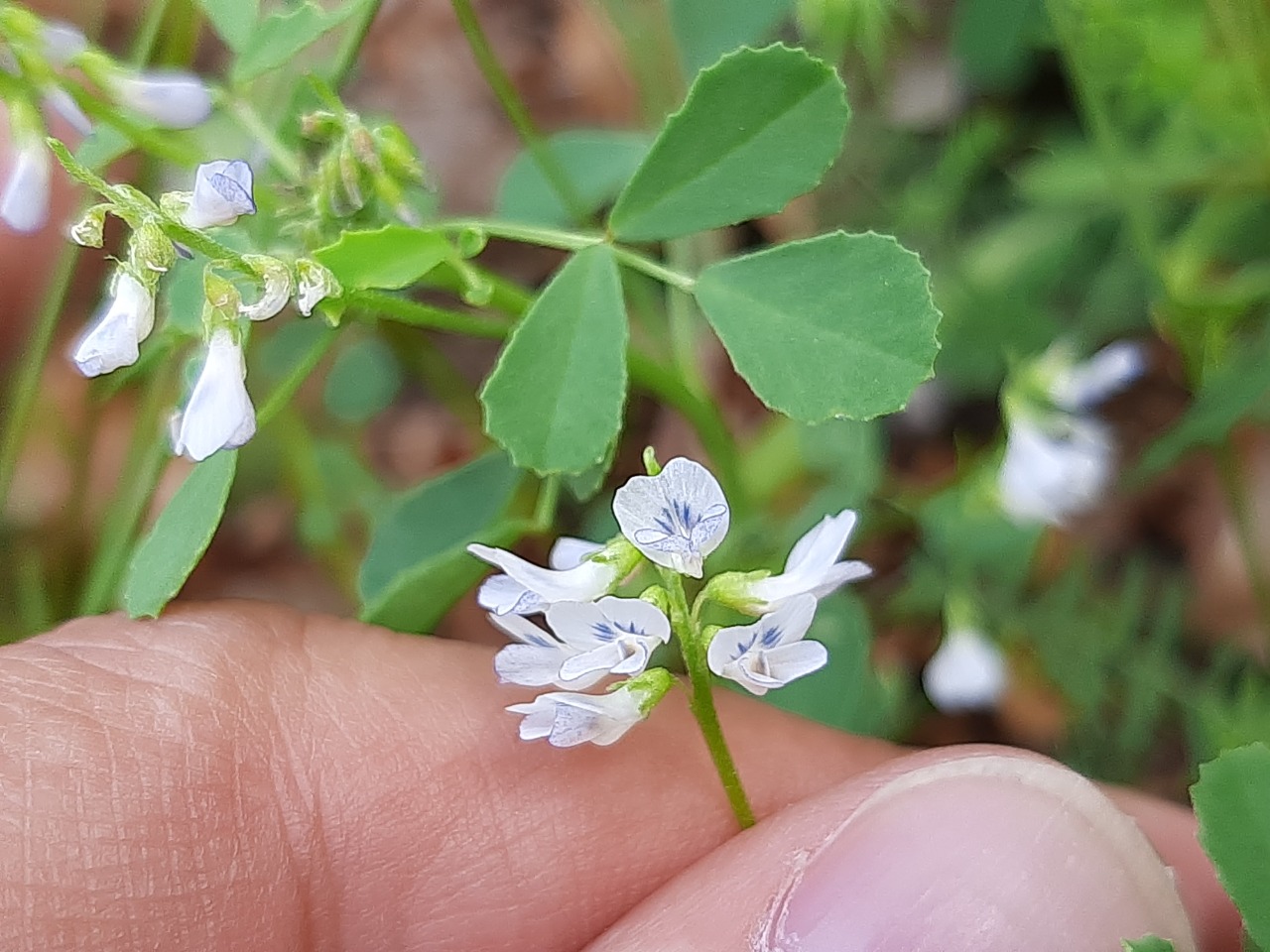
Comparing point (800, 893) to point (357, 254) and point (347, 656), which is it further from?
point (357, 254)

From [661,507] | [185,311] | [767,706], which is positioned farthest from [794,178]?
[767,706]

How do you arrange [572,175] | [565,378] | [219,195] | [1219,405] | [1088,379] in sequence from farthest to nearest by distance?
1. [572,175]
2. [1088,379]
3. [1219,405]
4. [565,378]
5. [219,195]

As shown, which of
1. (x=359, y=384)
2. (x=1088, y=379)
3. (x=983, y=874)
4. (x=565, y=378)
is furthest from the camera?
(x=359, y=384)

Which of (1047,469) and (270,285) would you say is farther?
(1047,469)

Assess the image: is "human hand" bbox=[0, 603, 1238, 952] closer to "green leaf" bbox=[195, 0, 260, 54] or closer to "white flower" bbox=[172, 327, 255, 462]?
"white flower" bbox=[172, 327, 255, 462]

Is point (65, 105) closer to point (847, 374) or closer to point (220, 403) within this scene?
point (220, 403)

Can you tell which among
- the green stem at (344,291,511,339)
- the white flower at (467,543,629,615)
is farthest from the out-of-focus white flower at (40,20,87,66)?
the white flower at (467,543,629,615)

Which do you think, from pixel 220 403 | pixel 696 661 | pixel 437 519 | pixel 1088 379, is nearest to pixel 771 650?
pixel 696 661

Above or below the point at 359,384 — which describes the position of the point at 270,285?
above
